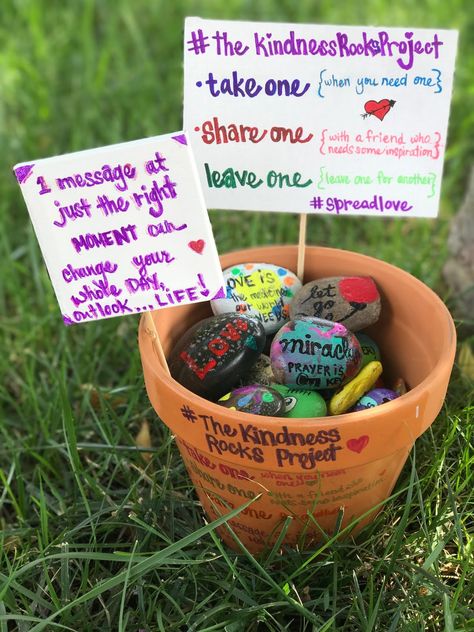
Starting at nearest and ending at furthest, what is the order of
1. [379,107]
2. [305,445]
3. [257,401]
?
1. [305,445]
2. [257,401]
3. [379,107]

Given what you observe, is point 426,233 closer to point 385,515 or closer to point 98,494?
point 385,515

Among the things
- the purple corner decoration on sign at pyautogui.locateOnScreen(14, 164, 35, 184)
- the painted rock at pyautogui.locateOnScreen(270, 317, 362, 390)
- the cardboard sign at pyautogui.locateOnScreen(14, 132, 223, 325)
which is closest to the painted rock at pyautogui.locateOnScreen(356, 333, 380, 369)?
the painted rock at pyautogui.locateOnScreen(270, 317, 362, 390)

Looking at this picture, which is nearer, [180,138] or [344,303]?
[180,138]

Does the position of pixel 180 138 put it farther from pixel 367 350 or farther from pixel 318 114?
pixel 367 350

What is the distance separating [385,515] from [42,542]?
2.19 feet

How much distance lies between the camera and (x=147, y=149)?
1225 mm

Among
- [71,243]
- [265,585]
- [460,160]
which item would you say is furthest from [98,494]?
[460,160]

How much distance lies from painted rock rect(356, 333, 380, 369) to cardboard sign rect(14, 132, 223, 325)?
409 mm

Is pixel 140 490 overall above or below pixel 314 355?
below

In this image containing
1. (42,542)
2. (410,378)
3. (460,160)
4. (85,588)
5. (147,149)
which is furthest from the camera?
(460,160)

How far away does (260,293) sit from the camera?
160cm

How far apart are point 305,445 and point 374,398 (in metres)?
0.27

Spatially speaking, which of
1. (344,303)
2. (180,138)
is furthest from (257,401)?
(180,138)

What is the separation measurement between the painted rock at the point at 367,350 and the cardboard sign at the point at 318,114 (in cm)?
27
